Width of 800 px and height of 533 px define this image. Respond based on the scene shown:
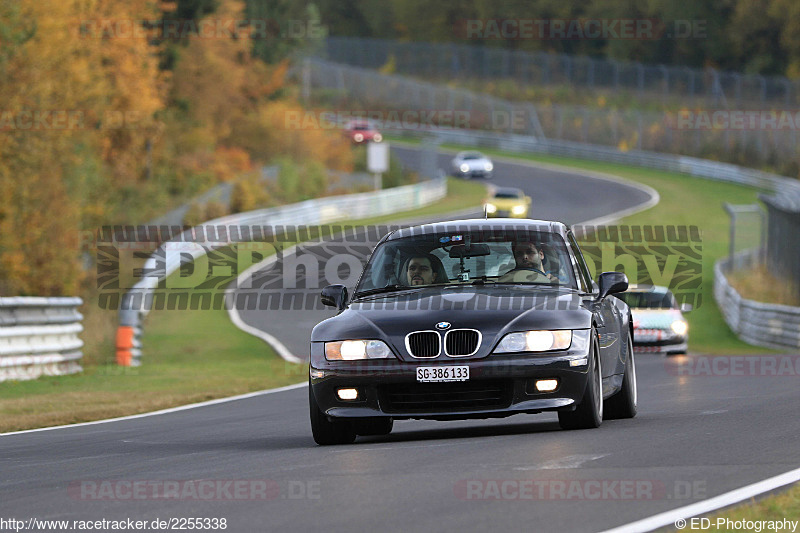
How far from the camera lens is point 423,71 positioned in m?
117

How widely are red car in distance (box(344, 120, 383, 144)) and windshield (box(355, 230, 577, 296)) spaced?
75.6m

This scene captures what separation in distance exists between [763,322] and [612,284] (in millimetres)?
18839

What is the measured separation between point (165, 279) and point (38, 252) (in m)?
5.50

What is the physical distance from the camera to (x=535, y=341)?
34.8 ft

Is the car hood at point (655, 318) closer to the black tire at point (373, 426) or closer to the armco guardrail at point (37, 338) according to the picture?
the armco guardrail at point (37, 338)

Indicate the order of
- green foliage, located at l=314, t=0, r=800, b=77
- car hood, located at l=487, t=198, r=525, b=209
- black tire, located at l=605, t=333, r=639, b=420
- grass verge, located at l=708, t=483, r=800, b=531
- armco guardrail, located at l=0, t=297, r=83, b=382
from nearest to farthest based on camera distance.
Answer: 1. grass verge, located at l=708, t=483, r=800, b=531
2. black tire, located at l=605, t=333, r=639, b=420
3. armco guardrail, located at l=0, t=297, r=83, b=382
4. car hood, located at l=487, t=198, r=525, b=209
5. green foliage, located at l=314, t=0, r=800, b=77

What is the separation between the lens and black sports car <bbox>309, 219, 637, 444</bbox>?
416 inches

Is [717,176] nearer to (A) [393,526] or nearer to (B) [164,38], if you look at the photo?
(B) [164,38]

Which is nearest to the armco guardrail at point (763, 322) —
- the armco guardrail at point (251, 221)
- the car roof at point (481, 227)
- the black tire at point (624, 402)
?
the armco guardrail at point (251, 221)

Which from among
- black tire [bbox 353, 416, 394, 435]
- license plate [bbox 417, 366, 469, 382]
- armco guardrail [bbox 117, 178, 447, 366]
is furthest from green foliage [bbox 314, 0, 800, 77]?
license plate [bbox 417, 366, 469, 382]

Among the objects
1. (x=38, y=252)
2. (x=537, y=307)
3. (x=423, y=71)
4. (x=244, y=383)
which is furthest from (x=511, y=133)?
(x=537, y=307)

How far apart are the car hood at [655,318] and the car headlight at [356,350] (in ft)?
52.8

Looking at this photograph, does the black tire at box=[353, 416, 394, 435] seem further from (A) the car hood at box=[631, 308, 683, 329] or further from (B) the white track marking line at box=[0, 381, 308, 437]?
(A) the car hood at box=[631, 308, 683, 329]

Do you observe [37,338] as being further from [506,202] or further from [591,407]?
[506,202]
